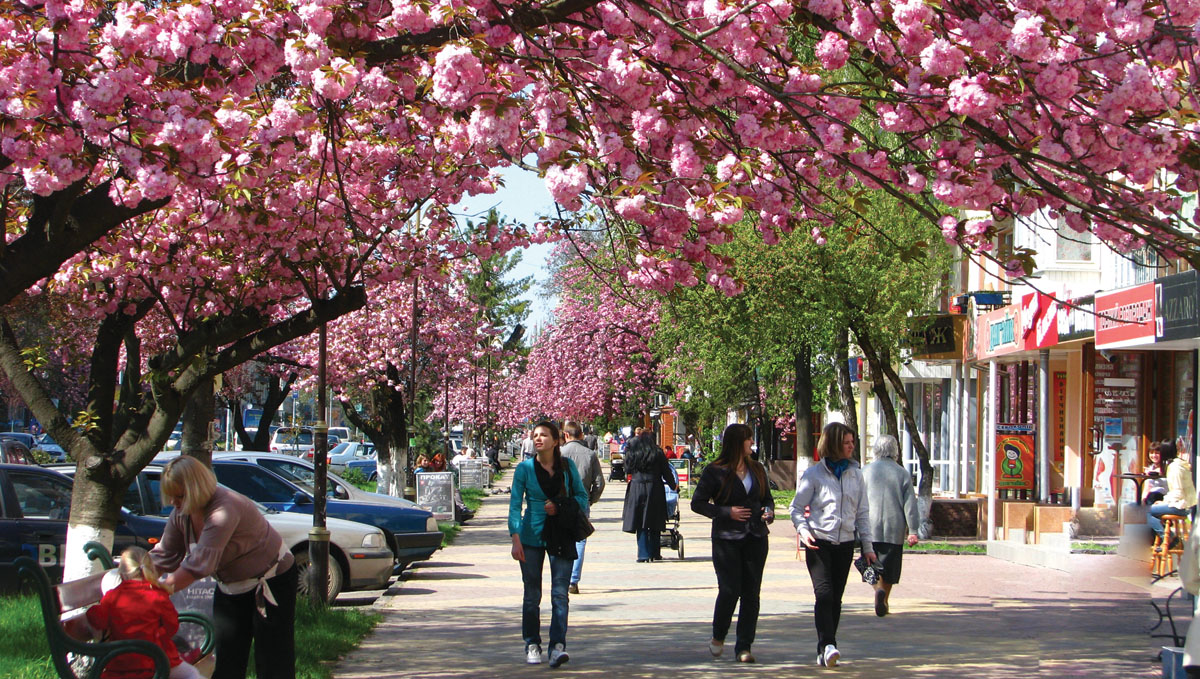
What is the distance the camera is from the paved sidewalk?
10.0 m

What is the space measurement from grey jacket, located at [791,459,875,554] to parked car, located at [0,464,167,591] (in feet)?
19.7

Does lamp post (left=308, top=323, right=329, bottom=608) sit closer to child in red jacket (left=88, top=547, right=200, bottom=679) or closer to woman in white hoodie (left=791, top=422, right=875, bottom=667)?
woman in white hoodie (left=791, top=422, right=875, bottom=667)

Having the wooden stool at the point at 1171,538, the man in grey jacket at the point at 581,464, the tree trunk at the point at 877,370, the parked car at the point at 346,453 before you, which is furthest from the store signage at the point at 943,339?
the parked car at the point at 346,453

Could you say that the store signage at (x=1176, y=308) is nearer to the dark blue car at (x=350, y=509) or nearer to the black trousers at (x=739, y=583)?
the black trousers at (x=739, y=583)

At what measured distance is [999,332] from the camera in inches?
917

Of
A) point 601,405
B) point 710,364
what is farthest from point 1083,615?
point 601,405

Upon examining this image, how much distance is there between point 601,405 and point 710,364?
85.0 ft

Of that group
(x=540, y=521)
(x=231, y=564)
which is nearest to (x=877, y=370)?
(x=540, y=521)

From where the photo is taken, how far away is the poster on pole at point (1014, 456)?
23359 millimetres

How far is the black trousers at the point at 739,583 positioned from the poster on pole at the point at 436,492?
56.8ft

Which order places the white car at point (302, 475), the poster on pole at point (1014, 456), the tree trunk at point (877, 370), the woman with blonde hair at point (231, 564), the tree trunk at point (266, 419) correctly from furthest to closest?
1. the tree trunk at point (266, 419)
2. the tree trunk at point (877, 370)
3. the poster on pole at point (1014, 456)
4. the white car at point (302, 475)
5. the woman with blonde hair at point (231, 564)

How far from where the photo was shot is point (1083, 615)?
13453 millimetres

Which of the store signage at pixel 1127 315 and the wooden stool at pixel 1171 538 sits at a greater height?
the store signage at pixel 1127 315

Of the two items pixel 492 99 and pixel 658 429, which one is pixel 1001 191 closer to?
pixel 492 99
